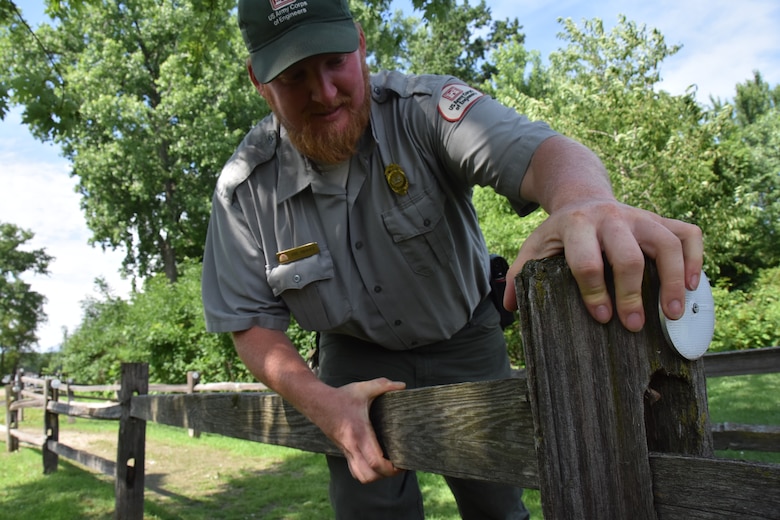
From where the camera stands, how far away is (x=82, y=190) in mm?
28359

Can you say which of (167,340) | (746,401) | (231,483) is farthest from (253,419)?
(167,340)

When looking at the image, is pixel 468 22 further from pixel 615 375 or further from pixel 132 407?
pixel 615 375

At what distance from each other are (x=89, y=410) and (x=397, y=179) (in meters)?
6.17

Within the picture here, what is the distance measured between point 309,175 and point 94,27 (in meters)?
28.2

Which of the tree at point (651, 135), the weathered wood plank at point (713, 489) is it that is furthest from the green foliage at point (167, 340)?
the weathered wood plank at point (713, 489)

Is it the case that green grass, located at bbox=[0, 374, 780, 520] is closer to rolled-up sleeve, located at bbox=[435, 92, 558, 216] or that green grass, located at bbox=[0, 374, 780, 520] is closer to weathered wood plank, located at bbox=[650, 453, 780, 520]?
rolled-up sleeve, located at bbox=[435, 92, 558, 216]

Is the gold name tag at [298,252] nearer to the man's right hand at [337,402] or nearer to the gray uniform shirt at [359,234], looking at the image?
the gray uniform shirt at [359,234]

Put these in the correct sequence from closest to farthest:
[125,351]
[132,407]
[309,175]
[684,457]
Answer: [684,457] < [309,175] < [132,407] < [125,351]

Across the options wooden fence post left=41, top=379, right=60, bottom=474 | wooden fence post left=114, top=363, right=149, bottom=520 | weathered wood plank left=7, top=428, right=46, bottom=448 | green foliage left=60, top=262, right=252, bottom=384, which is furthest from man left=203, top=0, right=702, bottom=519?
green foliage left=60, top=262, right=252, bottom=384

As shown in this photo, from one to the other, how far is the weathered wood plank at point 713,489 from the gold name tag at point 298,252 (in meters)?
1.51

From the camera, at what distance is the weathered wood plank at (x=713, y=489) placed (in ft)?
2.89

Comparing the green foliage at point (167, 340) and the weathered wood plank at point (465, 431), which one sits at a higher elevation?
the green foliage at point (167, 340)

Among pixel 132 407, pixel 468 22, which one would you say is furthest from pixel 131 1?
pixel 132 407

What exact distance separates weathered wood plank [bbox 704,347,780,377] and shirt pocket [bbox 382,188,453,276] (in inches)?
97.1
